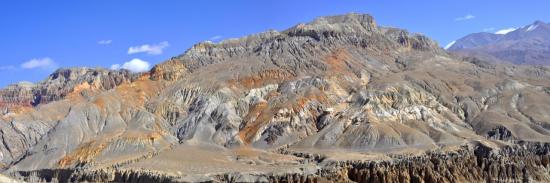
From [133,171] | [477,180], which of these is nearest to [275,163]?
[133,171]

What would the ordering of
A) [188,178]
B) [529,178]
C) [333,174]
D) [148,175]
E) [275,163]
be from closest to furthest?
1. [529,178]
2. [333,174]
3. [188,178]
4. [148,175]
5. [275,163]

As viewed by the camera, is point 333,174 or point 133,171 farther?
point 133,171

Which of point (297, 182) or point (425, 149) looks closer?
point (297, 182)

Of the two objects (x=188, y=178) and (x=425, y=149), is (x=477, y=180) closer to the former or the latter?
(x=188, y=178)

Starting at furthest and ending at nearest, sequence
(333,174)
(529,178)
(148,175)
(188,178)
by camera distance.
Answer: (148,175), (188,178), (333,174), (529,178)

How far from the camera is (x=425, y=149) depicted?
195875 mm

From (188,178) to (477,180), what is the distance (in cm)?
6339

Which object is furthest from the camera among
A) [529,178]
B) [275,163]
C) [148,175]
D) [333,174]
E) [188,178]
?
[275,163]

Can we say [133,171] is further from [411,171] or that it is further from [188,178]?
[411,171]

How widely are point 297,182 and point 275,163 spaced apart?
71.8m

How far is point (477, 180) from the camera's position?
112438 mm

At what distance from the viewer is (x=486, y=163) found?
116m

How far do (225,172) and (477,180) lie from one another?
66.7 metres

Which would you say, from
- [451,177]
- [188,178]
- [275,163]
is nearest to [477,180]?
[451,177]
